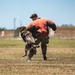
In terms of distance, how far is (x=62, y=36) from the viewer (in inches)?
3885

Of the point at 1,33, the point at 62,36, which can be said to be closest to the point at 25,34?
the point at 62,36

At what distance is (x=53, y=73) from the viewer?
32.3 feet

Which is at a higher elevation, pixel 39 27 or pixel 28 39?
pixel 39 27

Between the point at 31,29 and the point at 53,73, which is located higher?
the point at 31,29

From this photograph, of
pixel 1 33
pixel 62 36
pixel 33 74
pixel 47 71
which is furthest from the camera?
pixel 1 33

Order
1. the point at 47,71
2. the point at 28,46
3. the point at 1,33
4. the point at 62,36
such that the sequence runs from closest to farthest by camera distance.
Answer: the point at 47,71 < the point at 28,46 < the point at 62,36 < the point at 1,33

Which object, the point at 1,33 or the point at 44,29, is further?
the point at 1,33

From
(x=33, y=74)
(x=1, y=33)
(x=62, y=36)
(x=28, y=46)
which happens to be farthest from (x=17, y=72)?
(x=1, y=33)

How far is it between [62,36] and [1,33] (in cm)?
2460

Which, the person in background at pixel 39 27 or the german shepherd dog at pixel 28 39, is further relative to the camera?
the person in background at pixel 39 27

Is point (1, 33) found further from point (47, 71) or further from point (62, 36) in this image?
point (47, 71)

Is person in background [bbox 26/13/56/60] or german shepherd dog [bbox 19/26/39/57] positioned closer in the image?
german shepherd dog [bbox 19/26/39/57]

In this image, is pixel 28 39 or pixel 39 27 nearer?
pixel 28 39

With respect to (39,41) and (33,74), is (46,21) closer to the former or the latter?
(39,41)
